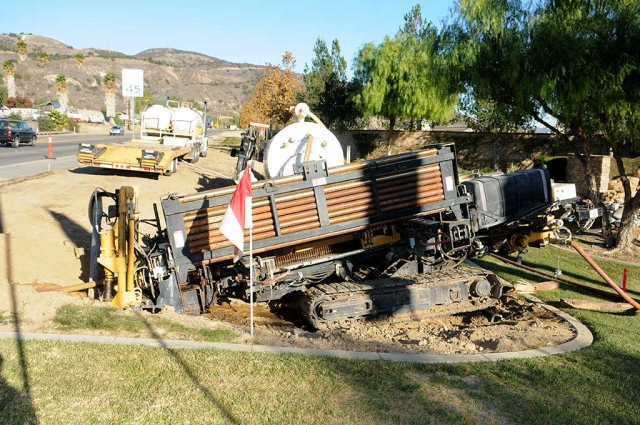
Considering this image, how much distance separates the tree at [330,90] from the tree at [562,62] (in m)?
22.5

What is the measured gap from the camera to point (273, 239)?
331 inches

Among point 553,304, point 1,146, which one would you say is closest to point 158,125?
point 1,146

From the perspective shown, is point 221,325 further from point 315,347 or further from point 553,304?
point 553,304

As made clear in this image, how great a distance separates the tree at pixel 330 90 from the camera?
4041 centimetres

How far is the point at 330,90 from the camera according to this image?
1591 inches

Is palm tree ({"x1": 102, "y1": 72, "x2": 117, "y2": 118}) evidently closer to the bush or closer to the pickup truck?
the bush

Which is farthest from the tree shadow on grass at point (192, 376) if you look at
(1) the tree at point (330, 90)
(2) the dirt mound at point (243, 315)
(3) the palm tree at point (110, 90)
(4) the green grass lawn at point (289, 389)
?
(3) the palm tree at point (110, 90)

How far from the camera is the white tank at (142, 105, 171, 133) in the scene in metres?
23.4

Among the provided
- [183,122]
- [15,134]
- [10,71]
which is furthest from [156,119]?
[10,71]

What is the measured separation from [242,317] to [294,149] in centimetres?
296

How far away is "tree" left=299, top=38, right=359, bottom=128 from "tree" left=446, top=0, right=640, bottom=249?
22.5 m

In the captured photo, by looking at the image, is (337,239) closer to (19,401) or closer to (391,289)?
(391,289)

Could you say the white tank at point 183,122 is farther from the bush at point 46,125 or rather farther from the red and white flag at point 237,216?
the bush at point 46,125

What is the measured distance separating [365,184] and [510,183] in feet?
8.97
